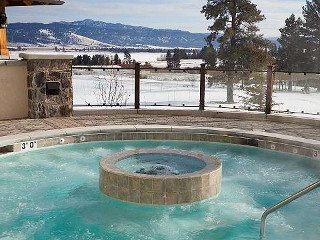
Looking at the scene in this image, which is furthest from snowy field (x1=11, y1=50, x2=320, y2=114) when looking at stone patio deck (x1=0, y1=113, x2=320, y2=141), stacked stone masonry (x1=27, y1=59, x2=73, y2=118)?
stone patio deck (x1=0, y1=113, x2=320, y2=141)

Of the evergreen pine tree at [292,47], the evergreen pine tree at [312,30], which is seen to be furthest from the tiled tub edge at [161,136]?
the evergreen pine tree at [312,30]

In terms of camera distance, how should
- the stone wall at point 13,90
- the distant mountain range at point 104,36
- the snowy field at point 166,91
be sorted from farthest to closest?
the distant mountain range at point 104,36 → the snowy field at point 166,91 → the stone wall at point 13,90

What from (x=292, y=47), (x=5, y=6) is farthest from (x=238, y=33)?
(x=5, y=6)

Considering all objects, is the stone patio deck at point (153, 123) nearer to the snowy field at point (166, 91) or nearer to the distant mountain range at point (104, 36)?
the snowy field at point (166, 91)

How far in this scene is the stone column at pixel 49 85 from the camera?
1131 cm

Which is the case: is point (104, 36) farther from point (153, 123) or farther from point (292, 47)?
point (153, 123)

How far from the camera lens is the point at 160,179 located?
20.6 feet

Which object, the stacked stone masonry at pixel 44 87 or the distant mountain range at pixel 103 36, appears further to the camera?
the distant mountain range at pixel 103 36

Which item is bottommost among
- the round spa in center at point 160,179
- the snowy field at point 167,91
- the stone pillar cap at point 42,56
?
the round spa in center at point 160,179

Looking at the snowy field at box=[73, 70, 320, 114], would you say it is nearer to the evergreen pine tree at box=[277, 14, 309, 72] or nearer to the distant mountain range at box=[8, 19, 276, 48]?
the evergreen pine tree at box=[277, 14, 309, 72]

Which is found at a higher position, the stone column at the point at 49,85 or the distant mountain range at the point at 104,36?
the distant mountain range at the point at 104,36

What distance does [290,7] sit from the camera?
157ft

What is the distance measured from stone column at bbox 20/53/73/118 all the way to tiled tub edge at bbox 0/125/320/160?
1.96m

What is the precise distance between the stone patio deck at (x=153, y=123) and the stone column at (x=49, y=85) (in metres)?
0.38
